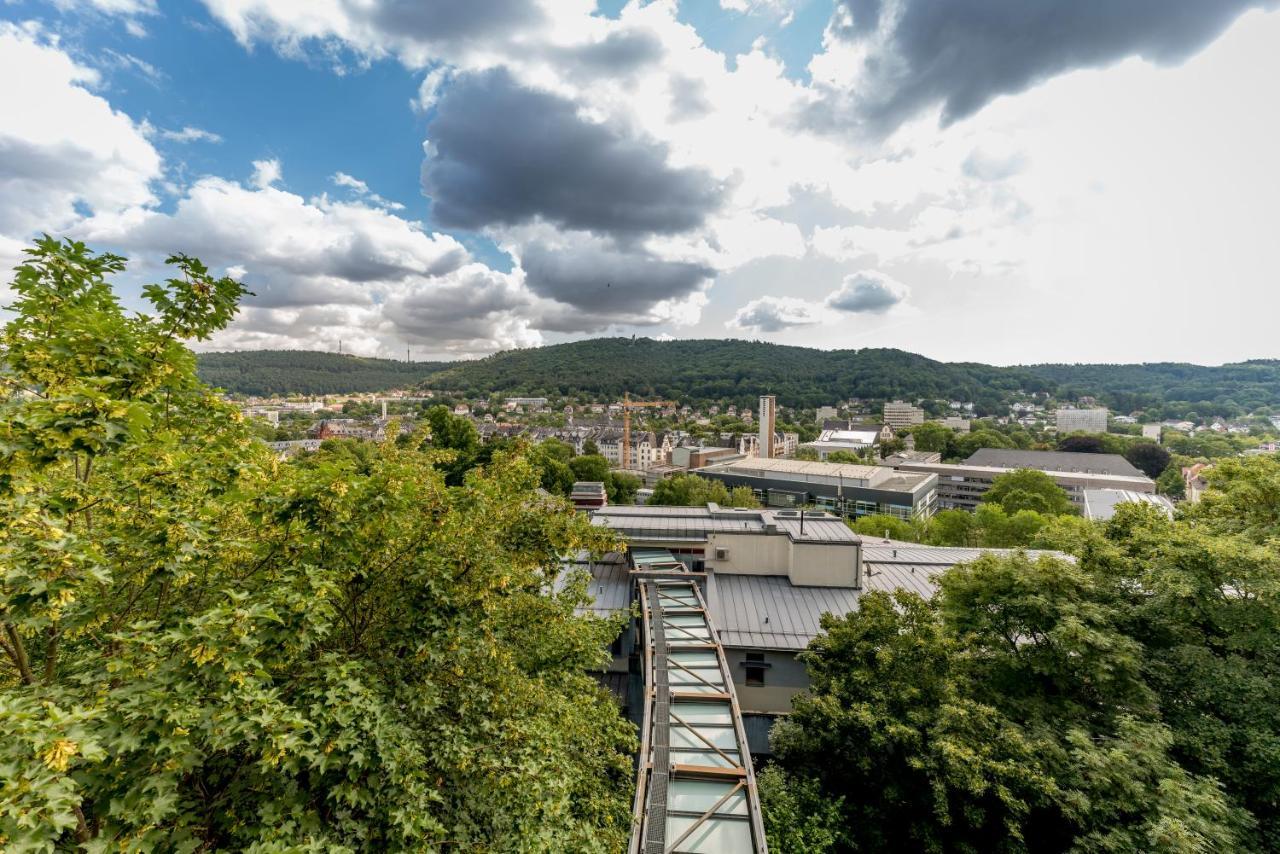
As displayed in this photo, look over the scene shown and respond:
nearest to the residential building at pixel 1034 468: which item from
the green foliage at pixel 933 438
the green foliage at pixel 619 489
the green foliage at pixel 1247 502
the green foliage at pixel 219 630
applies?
the green foliage at pixel 933 438

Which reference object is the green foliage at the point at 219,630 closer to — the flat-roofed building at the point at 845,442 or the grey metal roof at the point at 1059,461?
the grey metal roof at the point at 1059,461

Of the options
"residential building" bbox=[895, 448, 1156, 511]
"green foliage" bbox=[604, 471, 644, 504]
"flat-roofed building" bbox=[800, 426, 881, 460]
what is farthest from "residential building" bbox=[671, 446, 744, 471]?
"residential building" bbox=[895, 448, 1156, 511]

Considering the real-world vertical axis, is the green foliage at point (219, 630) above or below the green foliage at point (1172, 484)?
above

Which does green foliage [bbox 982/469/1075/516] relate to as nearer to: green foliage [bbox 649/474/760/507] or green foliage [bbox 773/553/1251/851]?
green foliage [bbox 649/474/760/507]

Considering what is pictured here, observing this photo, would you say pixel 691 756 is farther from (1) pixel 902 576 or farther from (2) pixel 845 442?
(2) pixel 845 442

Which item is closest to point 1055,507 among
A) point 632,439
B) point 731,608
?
point 731,608

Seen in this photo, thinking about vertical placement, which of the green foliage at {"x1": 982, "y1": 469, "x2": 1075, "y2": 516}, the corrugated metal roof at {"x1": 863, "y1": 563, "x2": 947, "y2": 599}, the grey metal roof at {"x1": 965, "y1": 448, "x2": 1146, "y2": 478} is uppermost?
the corrugated metal roof at {"x1": 863, "y1": 563, "x2": 947, "y2": 599}

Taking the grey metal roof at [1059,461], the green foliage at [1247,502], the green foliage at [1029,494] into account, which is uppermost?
the green foliage at [1247,502]

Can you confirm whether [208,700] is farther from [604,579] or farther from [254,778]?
[604,579]
